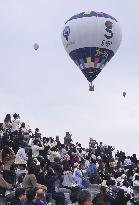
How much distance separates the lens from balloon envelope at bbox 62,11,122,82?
36.5m

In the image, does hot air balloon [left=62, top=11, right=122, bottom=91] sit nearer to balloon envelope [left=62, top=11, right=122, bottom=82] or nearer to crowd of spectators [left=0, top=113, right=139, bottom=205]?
balloon envelope [left=62, top=11, right=122, bottom=82]

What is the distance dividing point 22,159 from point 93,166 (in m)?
4.61

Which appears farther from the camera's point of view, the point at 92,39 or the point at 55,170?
the point at 92,39

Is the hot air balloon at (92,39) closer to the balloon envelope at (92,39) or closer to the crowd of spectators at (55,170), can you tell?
the balloon envelope at (92,39)

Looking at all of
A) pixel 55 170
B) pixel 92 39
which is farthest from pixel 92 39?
pixel 55 170

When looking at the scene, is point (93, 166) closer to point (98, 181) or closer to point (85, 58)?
Answer: point (98, 181)

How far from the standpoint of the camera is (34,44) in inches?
1633

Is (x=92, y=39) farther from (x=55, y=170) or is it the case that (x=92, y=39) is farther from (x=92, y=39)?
(x=55, y=170)

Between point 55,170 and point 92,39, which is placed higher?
point 92,39

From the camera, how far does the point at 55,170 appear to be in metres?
19.7

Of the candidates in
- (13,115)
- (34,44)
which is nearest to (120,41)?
(34,44)

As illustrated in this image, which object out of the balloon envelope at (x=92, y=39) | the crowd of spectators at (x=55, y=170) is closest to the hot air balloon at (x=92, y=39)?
the balloon envelope at (x=92, y=39)

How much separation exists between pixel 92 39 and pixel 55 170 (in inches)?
724

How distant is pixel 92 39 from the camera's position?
121 feet
